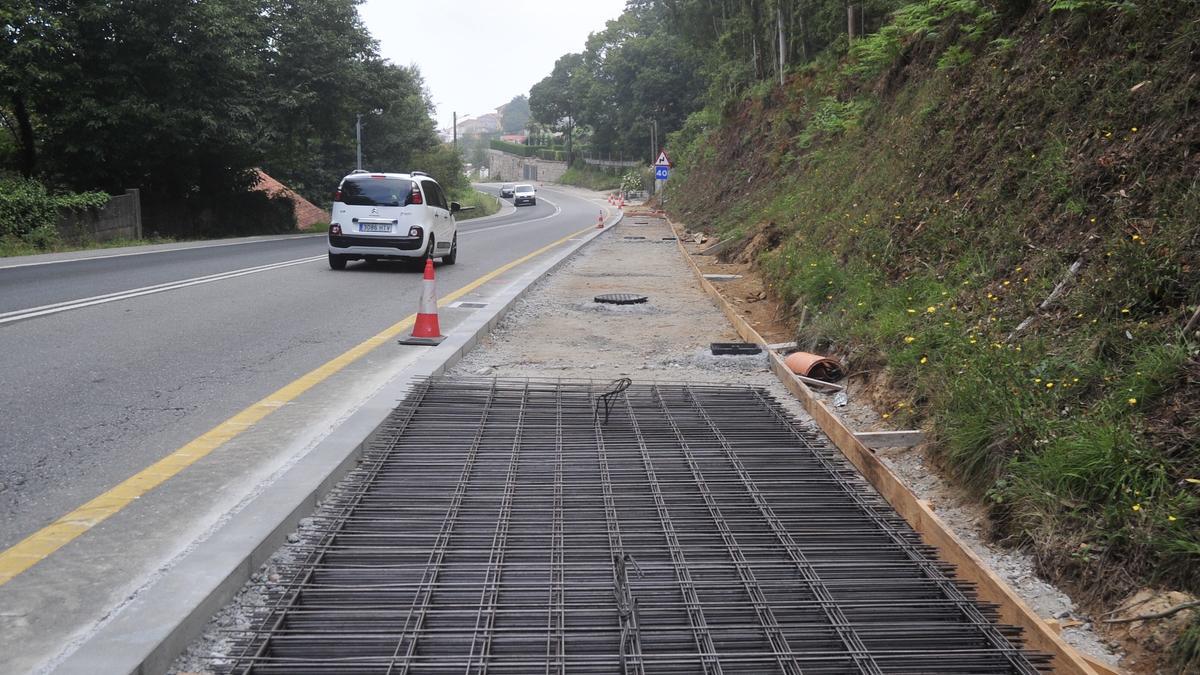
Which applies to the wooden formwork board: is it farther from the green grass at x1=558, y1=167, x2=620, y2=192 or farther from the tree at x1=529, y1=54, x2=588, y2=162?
the tree at x1=529, y1=54, x2=588, y2=162

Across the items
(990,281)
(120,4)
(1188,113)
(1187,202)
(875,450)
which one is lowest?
(875,450)

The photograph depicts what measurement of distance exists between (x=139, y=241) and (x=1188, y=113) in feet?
81.6

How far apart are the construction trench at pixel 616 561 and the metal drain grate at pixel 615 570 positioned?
0.01 meters

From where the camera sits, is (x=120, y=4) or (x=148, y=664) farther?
(x=120, y=4)

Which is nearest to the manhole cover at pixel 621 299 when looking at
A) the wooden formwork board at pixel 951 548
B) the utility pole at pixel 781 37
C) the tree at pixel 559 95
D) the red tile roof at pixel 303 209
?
the wooden formwork board at pixel 951 548

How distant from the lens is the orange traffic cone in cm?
880

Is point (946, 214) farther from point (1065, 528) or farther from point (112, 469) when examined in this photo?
point (112, 469)

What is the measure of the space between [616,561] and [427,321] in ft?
17.8

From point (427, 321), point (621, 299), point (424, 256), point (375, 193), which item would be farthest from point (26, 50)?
point (427, 321)

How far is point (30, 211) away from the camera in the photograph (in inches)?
825

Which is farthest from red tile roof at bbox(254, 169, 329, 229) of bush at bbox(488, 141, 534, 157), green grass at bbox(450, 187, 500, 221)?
bush at bbox(488, 141, 534, 157)

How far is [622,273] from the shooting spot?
17.3m

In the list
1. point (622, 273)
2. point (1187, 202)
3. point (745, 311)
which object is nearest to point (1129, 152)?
point (1187, 202)

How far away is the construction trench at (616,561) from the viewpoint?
3.20m
